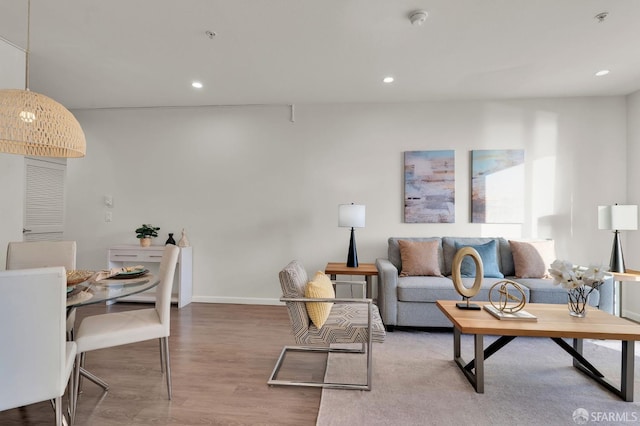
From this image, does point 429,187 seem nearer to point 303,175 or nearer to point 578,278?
point 303,175

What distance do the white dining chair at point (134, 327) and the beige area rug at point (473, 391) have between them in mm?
1132

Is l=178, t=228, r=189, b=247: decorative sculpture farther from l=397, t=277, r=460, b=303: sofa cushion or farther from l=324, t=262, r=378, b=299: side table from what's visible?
l=397, t=277, r=460, b=303: sofa cushion

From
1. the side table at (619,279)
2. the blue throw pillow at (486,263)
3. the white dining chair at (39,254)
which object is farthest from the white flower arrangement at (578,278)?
the white dining chair at (39,254)

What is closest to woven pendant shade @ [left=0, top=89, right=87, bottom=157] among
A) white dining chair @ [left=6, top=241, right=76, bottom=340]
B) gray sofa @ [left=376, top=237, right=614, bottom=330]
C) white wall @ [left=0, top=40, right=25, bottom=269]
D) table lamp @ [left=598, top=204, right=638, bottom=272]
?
white dining chair @ [left=6, top=241, right=76, bottom=340]

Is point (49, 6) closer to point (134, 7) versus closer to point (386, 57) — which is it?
point (134, 7)

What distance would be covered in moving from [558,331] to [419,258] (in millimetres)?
1642

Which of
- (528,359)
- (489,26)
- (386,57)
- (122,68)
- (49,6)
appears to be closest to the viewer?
(49,6)

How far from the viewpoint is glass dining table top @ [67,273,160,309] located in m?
1.64

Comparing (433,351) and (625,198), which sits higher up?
(625,198)

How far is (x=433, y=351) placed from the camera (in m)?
2.75

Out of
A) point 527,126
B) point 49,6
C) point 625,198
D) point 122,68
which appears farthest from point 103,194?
point 625,198

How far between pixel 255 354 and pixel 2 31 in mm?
3324

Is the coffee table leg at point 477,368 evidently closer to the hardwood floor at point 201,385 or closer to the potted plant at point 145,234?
the hardwood floor at point 201,385

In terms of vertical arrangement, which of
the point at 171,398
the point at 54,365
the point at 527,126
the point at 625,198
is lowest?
the point at 171,398
